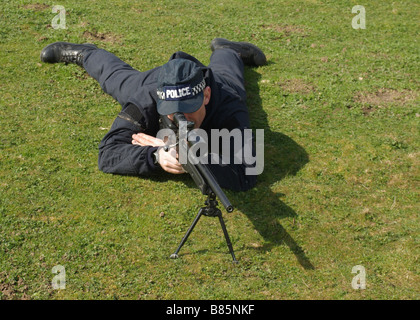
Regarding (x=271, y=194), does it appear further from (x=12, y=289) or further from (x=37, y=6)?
(x=37, y=6)

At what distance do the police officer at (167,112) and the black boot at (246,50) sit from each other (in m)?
1.45

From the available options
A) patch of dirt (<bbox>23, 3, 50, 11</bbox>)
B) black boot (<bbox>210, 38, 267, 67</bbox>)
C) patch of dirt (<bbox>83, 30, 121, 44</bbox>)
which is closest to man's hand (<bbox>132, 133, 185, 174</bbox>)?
black boot (<bbox>210, 38, 267, 67</bbox>)

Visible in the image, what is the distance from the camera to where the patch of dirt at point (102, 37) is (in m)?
9.96

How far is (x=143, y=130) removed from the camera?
21.9 ft

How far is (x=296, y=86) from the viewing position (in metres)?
8.89

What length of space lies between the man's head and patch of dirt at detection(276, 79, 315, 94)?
3008 mm

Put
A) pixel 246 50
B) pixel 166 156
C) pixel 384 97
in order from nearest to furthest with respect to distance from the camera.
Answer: pixel 166 156, pixel 384 97, pixel 246 50

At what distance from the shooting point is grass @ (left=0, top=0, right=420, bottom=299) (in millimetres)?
5340

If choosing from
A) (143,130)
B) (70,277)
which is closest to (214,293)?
(70,277)

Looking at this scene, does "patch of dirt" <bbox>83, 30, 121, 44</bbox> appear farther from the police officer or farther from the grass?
the police officer

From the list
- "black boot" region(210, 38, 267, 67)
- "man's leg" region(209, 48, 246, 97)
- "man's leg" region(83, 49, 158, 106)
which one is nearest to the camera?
"man's leg" region(83, 49, 158, 106)

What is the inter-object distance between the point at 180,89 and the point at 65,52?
372 cm

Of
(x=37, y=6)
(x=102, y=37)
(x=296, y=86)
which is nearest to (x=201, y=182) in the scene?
(x=296, y=86)

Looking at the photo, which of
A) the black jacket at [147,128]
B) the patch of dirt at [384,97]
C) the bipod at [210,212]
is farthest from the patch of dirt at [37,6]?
the bipod at [210,212]
